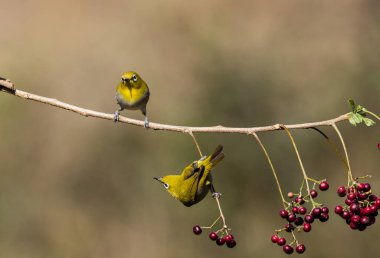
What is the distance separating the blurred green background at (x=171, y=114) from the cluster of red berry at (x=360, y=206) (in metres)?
6.05

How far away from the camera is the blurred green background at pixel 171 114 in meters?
9.93

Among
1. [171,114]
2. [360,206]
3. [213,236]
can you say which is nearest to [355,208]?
[360,206]

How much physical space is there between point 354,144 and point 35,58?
7.98 metres

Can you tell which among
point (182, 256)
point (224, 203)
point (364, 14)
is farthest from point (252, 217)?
point (364, 14)

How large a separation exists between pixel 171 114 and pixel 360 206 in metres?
8.51

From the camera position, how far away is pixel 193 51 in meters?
14.4

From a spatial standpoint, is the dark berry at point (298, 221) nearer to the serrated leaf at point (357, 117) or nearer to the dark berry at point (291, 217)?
the dark berry at point (291, 217)

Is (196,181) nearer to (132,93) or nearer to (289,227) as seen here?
(289,227)

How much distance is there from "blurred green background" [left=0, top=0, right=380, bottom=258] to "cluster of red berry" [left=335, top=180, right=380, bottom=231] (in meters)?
6.05

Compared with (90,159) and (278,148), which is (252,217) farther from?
(90,159)

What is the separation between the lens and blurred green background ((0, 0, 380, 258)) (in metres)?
9.93

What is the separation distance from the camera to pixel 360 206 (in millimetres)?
3293

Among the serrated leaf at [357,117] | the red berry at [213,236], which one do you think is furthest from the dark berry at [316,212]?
the red berry at [213,236]

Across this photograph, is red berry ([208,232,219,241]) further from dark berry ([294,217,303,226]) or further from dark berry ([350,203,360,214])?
dark berry ([350,203,360,214])
